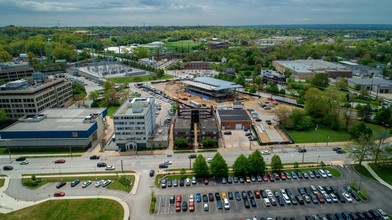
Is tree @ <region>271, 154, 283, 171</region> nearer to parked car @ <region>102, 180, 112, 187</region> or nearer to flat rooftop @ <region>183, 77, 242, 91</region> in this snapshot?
parked car @ <region>102, 180, 112, 187</region>

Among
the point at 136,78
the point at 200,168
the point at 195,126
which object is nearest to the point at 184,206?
the point at 200,168

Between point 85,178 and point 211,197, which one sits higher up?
point 211,197

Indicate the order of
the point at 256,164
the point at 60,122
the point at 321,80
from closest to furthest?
1. the point at 256,164
2. the point at 60,122
3. the point at 321,80

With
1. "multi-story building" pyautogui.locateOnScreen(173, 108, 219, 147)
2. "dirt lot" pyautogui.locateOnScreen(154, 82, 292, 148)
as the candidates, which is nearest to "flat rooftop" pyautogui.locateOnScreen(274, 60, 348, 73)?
"dirt lot" pyautogui.locateOnScreen(154, 82, 292, 148)

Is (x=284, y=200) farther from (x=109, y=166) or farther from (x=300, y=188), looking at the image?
(x=109, y=166)

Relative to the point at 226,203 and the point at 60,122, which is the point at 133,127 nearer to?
the point at 60,122

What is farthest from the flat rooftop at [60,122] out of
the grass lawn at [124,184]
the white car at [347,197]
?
the white car at [347,197]

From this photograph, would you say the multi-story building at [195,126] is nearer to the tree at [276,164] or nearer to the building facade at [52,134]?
the tree at [276,164]
